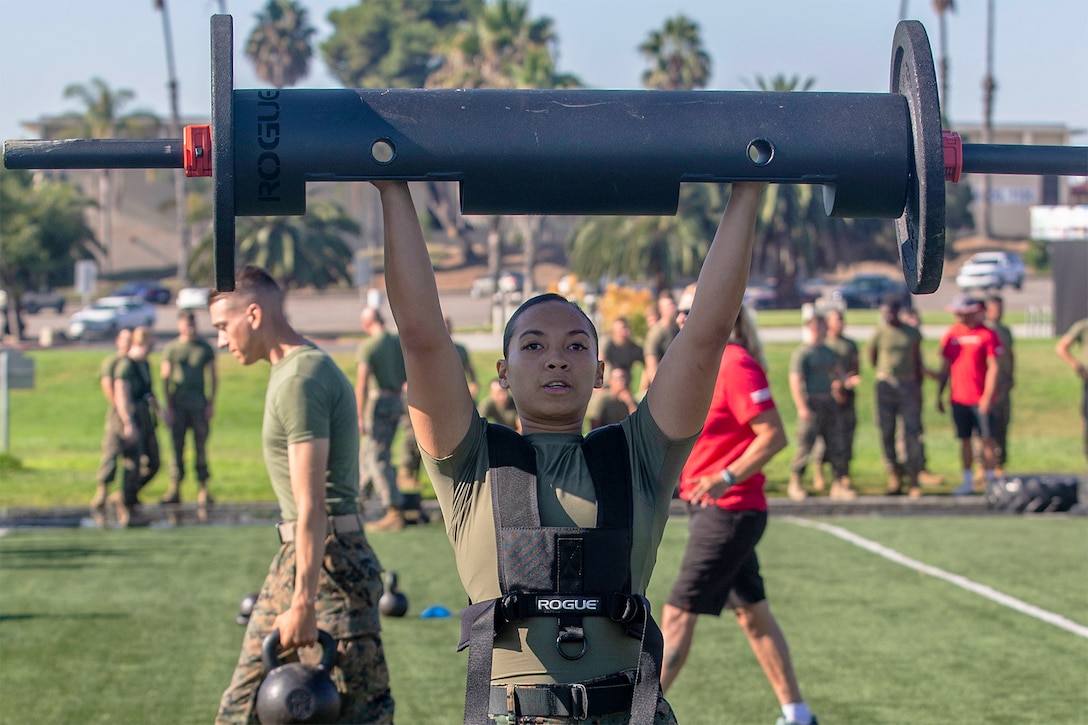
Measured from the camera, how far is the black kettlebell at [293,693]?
481 centimetres

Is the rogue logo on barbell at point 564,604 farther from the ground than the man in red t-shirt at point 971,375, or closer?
farther from the ground

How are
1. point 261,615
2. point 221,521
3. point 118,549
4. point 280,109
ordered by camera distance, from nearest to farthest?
1. point 280,109
2. point 261,615
3. point 118,549
4. point 221,521

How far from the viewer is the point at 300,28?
291 ft

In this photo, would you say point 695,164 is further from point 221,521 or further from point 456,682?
point 221,521

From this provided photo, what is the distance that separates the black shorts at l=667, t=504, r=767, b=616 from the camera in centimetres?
662

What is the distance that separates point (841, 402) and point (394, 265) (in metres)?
13.7

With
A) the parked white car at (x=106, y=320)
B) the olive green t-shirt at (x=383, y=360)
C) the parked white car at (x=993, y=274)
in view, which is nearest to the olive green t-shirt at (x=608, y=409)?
the olive green t-shirt at (x=383, y=360)

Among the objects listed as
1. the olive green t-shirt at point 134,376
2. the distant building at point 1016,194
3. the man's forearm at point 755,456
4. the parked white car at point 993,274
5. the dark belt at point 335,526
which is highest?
the distant building at point 1016,194

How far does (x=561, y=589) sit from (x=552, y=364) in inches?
20.7

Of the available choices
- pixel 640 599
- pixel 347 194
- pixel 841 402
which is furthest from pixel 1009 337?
pixel 347 194

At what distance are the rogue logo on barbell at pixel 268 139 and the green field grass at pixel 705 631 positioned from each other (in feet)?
16.0

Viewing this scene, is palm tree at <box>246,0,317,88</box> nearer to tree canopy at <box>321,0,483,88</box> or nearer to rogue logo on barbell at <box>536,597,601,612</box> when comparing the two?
tree canopy at <box>321,0,483,88</box>

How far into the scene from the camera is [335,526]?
5.29 metres

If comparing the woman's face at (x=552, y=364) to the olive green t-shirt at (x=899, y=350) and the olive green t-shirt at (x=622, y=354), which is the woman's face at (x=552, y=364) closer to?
the olive green t-shirt at (x=622, y=354)
